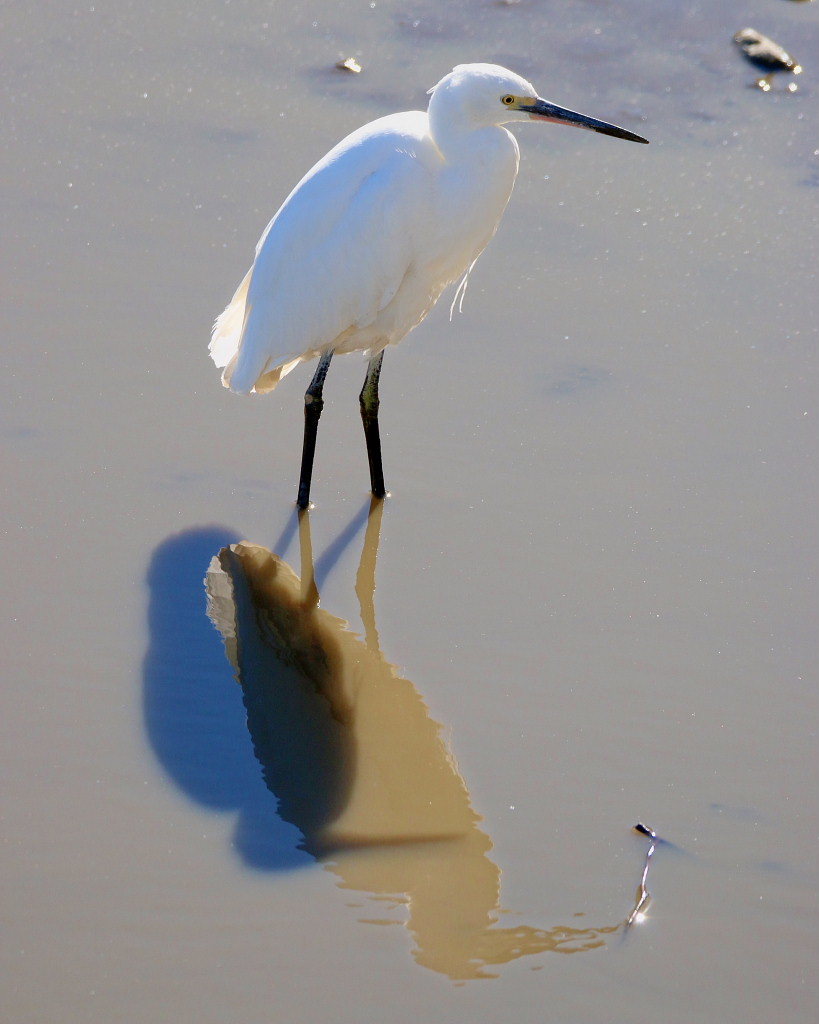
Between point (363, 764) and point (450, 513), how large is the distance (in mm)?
1187

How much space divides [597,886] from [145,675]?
4.66 feet

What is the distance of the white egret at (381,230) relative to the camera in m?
4.16

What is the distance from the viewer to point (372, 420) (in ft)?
14.9

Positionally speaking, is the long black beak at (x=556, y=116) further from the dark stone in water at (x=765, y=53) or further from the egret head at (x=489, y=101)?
the dark stone in water at (x=765, y=53)

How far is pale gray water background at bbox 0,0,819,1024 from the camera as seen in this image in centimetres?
307

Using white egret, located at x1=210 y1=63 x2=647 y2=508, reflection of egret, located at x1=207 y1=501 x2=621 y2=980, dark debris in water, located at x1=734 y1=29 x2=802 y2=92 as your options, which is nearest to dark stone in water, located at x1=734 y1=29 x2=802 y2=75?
dark debris in water, located at x1=734 y1=29 x2=802 y2=92

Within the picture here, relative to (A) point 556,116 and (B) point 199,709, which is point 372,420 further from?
(B) point 199,709

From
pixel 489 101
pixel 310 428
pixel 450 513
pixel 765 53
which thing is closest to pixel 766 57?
pixel 765 53

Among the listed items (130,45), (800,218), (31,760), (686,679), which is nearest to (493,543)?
(686,679)

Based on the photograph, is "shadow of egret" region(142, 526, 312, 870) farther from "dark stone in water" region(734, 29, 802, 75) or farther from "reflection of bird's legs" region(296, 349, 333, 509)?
"dark stone in water" region(734, 29, 802, 75)

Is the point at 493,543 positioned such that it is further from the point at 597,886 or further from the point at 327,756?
the point at 597,886

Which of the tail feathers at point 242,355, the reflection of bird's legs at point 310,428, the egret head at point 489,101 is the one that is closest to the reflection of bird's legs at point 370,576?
the reflection of bird's legs at point 310,428

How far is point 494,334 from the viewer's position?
531 cm

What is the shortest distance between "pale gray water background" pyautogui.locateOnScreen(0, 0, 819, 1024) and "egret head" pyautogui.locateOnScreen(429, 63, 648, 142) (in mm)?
1161
